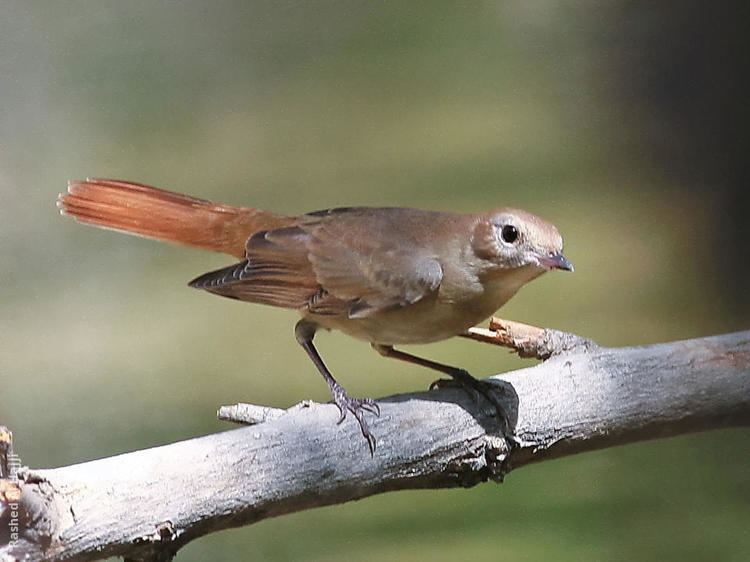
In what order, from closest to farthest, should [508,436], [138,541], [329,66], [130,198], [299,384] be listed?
[138,541]
[508,436]
[130,198]
[299,384]
[329,66]

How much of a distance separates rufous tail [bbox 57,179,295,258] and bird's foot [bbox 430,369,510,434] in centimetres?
51

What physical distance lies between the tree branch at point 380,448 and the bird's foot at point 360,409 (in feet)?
0.05

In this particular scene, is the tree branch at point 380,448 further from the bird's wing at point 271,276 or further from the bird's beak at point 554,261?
the bird's wing at point 271,276

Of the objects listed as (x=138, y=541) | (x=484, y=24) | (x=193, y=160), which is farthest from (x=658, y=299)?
(x=138, y=541)

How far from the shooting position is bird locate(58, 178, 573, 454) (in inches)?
72.4

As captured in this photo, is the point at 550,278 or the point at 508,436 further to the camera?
the point at 550,278

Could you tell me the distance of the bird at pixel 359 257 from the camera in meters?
1.84

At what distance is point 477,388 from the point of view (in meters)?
1.78

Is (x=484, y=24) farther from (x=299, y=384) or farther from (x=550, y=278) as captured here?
(x=299, y=384)

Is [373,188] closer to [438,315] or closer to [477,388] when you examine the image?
[438,315]

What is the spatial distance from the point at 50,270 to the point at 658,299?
7.10ft

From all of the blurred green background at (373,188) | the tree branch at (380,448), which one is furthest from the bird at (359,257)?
the blurred green background at (373,188)

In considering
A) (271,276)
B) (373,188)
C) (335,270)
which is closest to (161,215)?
(271,276)

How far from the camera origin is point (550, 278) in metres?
3.67
